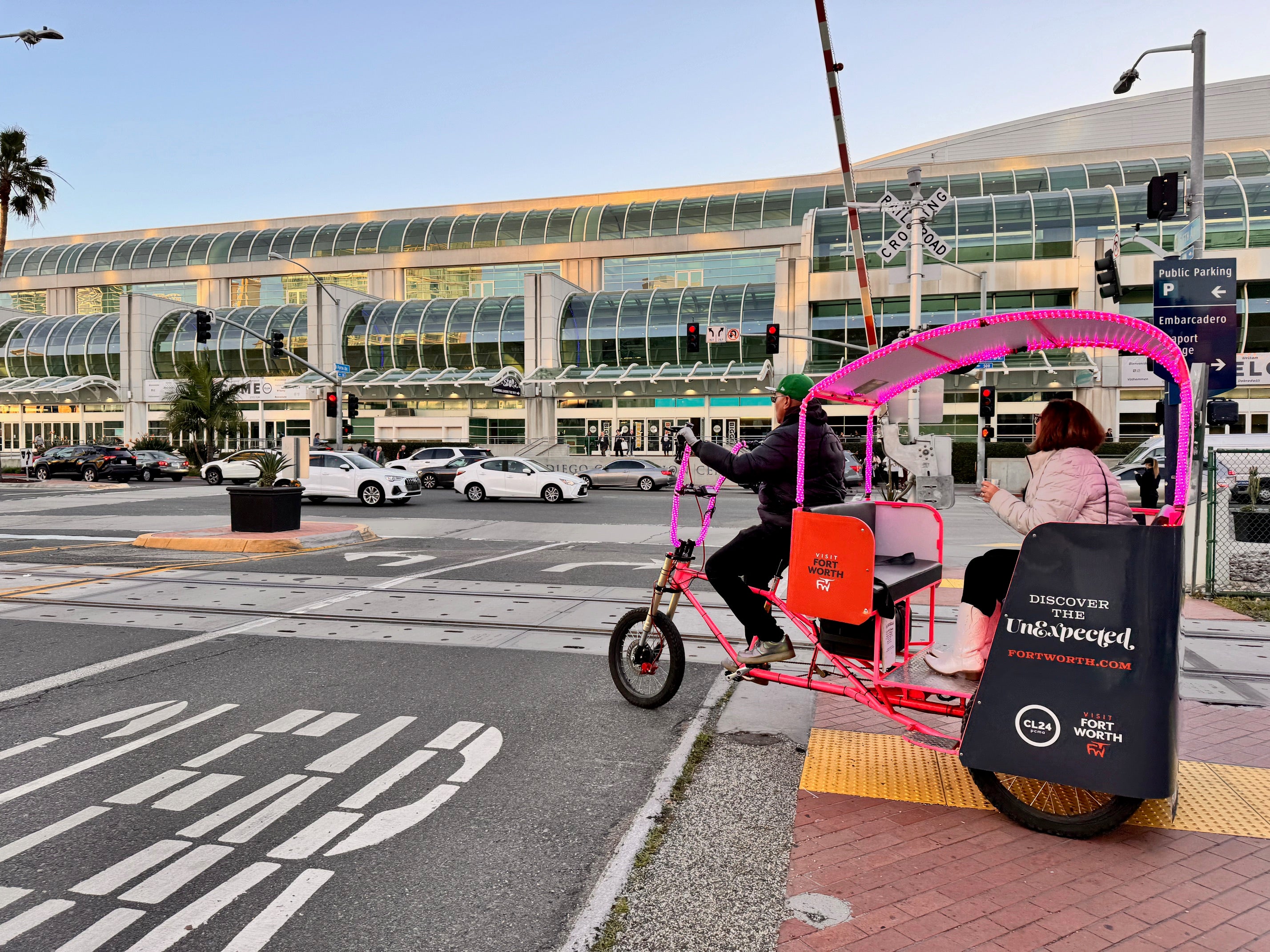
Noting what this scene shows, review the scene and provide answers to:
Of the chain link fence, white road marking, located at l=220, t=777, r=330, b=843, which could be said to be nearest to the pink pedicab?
white road marking, located at l=220, t=777, r=330, b=843

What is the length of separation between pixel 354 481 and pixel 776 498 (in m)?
21.7

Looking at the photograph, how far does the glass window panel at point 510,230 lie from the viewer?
5950cm

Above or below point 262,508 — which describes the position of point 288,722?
below

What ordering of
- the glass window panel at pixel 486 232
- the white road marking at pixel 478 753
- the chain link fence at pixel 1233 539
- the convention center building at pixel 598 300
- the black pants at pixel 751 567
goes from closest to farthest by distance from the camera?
the white road marking at pixel 478 753 < the black pants at pixel 751 567 < the chain link fence at pixel 1233 539 < the convention center building at pixel 598 300 < the glass window panel at pixel 486 232

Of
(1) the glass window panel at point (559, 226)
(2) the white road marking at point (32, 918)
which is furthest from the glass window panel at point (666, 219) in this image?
(2) the white road marking at point (32, 918)

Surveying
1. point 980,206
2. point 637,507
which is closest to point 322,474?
point 637,507

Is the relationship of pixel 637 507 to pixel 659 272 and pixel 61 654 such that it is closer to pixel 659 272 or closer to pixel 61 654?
pixel 61 654

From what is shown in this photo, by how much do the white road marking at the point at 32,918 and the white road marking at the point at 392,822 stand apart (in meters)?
0.92

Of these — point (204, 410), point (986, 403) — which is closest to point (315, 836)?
point (986, 403)

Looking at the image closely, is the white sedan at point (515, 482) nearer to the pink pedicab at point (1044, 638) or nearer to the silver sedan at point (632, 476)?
the silver sedan at point (632, 476)

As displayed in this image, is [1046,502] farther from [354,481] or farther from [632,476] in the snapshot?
[632,476]

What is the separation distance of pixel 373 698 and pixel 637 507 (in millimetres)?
19204

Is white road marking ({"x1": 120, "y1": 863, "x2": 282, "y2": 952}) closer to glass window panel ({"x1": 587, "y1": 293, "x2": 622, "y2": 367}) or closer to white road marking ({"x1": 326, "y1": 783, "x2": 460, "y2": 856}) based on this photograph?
white road marking ({"x1": 326, "y1": 783, "x2": 460, "y2": 856})

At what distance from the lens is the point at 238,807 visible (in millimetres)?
4055
